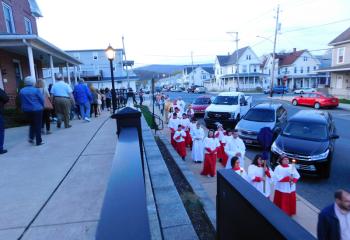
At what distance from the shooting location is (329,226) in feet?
10.1

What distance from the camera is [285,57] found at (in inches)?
2515

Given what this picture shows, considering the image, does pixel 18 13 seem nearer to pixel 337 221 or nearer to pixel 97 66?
pixel 337 221

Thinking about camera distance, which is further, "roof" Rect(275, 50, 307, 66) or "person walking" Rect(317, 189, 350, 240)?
"roof" Rect(275, 50, 307, 66)

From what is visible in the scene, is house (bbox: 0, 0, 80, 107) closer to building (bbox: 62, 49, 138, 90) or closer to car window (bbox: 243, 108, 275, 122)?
car window (bbox: 243, 108, 275, 122)

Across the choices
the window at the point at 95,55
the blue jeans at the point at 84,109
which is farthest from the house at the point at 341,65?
the window at the point at 95,55

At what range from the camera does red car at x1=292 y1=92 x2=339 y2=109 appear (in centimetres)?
2236

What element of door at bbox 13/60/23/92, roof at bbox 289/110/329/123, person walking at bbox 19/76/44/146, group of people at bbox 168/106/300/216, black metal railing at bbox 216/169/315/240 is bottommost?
group of people at bbox 168/106/300/216

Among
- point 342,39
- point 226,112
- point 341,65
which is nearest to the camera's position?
point 226,112

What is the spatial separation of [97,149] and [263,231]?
17.0 feet

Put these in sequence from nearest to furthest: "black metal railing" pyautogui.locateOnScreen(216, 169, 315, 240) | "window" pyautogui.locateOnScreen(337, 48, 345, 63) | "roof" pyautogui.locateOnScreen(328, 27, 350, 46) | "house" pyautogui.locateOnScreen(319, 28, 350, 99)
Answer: "black metal railing" pyautogui.locateOnScreen(216, 169, 315, 240) < "roof" pyautogui.locateOnScreen(328, 27, 350, 46) < "house" pyautogui.locateOnScreen(319, 28, 350, 99) < "window" pyautogui.locateOnScreen(337, 48, 345, 63)

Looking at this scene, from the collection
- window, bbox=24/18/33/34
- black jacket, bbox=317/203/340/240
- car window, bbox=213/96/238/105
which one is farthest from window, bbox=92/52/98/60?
black jacket, bbox=317/203/340/240

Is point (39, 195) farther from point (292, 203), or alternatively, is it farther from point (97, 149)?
point (292, 203)

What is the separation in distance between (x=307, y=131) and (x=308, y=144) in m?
0.95

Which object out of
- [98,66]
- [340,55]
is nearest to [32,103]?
[340,55]
